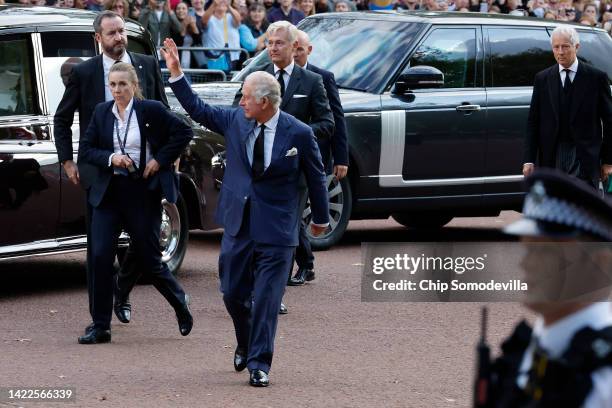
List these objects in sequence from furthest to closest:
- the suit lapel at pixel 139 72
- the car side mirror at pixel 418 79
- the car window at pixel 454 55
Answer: the car window at pixel 454 55 → the car side mirror at pixel 418 79 → the suit lapel at pixel 139 72

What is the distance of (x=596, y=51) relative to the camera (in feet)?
44.3

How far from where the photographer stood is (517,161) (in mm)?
12930

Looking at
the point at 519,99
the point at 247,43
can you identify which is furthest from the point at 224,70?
the point at 519,99

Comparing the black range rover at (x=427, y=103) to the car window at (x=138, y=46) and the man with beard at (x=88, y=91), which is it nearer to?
the car window at (x=138, y=46)

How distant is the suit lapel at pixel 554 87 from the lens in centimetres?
976

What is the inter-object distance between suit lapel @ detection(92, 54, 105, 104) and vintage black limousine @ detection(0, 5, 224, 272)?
1.08 meters

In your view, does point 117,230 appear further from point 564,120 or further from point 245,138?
point 564,120

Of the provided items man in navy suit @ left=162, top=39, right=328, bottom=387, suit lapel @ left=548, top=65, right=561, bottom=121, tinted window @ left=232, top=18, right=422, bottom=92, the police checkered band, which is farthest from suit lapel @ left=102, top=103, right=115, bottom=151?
the police checkered band

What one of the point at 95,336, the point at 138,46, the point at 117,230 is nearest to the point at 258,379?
the point at 95,336

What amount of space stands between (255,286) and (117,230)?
129 centimetres

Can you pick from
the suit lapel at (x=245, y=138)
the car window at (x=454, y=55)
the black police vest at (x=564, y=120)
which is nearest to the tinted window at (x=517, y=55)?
the car window at (x=454, y=55)

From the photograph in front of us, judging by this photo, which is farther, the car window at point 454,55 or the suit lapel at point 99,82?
the car window at point 454,55

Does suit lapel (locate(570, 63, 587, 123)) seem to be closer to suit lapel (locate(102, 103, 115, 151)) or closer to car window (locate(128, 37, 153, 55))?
car window (locate(128, 37, 153, 55))

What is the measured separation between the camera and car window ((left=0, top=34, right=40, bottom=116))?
31.2 feet
